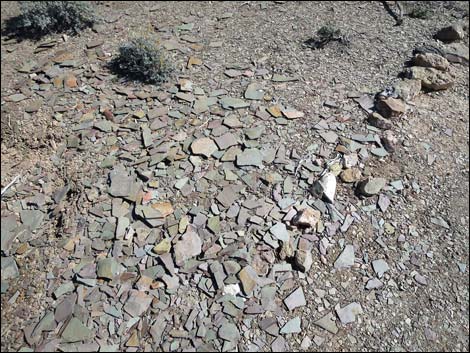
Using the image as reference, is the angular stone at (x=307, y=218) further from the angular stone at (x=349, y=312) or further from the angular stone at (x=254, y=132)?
the angular stone at (x=254, y=132)

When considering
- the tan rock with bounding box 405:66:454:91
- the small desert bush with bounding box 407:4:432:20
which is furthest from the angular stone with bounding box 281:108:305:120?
the small desert bush with bounding box 407:4:432:20

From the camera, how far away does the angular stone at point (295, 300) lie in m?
3.64

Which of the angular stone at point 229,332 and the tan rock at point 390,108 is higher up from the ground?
the tan rock at point 390,108

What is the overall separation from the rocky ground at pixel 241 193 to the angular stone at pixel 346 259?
0.01 meters

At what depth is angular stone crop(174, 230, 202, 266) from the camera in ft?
12.6

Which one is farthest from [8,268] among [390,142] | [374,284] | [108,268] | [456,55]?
[456,55]

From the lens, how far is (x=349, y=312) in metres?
3.63

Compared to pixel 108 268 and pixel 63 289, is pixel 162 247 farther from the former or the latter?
pixel 63 289

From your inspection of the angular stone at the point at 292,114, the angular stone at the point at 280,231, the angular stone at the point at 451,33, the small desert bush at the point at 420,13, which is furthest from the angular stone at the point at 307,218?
the small desert bush at the point at 420,13

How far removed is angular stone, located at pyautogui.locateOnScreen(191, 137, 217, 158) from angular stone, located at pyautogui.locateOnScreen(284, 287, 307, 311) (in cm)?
174

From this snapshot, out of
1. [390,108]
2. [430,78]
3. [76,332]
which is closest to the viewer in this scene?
[76,332]

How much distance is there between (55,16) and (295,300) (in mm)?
5518

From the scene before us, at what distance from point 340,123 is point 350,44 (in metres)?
1.70

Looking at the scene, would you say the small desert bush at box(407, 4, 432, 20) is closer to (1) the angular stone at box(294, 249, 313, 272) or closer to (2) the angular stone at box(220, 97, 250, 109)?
(2) the angular stone at box(220, 97, 250, 109)
